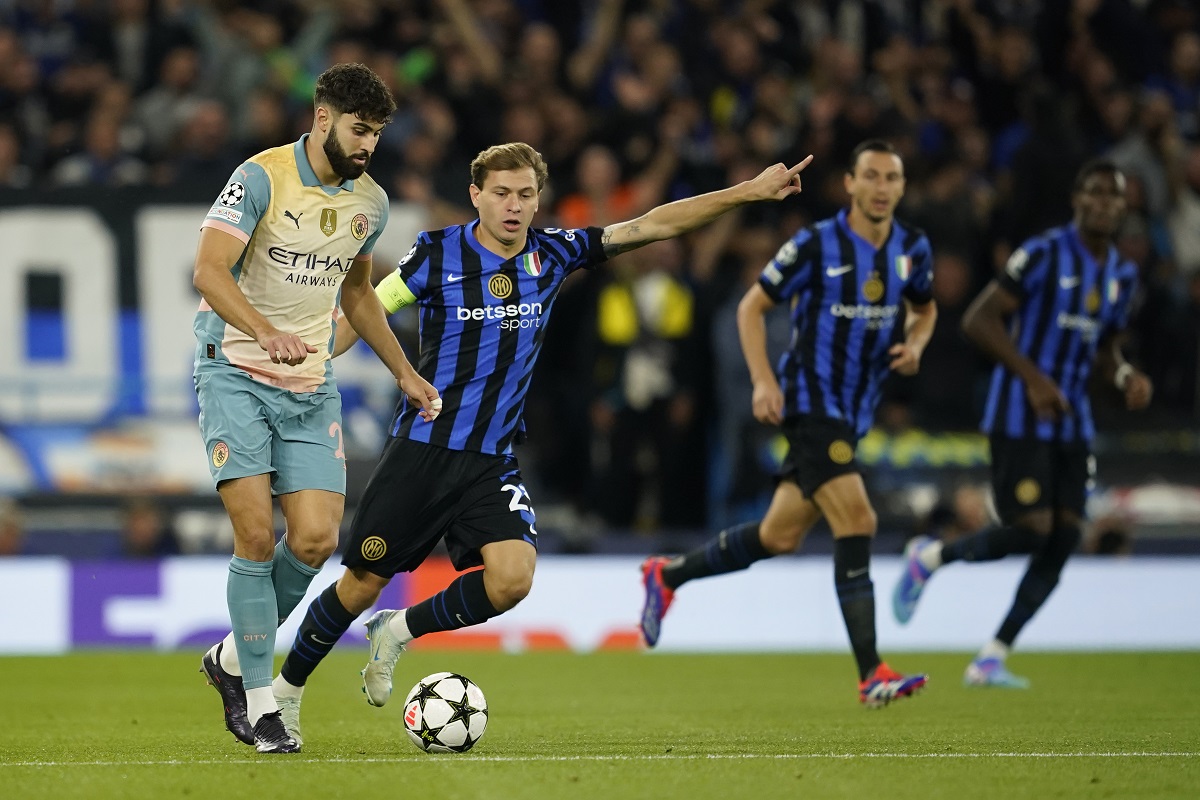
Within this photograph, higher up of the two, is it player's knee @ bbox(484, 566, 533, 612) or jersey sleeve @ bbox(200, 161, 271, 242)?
jersey sleeve @ bbox(200, 161, 271, 242)

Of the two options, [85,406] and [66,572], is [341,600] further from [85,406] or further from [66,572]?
[85,406]

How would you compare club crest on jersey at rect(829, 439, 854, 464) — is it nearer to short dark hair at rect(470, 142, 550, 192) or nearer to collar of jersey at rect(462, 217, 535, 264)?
collar of jersey at rect(462, 217, 535, 264)

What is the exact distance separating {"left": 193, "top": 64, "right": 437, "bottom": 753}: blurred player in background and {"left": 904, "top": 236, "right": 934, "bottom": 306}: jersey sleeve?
308 cm

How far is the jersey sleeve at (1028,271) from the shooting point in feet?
31.7

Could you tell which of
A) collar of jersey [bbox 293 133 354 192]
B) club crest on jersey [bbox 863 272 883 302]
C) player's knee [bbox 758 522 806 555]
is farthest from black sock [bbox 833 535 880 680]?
collar of jersey [bbox 293 133 354 192]

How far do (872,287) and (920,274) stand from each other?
0.31 meters

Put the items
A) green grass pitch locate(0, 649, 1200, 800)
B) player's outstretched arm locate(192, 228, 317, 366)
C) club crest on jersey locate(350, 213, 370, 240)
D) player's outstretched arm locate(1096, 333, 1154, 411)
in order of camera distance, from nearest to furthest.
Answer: green grass pitch locate(0, 649, 1200, 800) → player's outstretched arm locate(192, 228, 317, 366) → club crest on jersey locate(350, 213, 370, 240) → player's outstretched arm locate(1096, 333, 1154, 411)

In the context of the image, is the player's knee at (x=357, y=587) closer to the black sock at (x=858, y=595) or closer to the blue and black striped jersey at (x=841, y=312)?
the black sock at (x=858, y=595)

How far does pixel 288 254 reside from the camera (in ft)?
21.0

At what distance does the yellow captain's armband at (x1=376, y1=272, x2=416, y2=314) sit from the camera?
7.02m

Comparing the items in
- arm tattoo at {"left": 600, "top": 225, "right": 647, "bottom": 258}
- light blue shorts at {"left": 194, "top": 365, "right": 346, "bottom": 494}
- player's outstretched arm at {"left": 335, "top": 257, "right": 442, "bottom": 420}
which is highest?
arm tattoo at {"left": 600, "top": 225, "right": 647, "bottom": 258}

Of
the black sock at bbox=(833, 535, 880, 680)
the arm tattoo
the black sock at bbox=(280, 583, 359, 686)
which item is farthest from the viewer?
the black sock at bbox=(833, 535, 880, 680)

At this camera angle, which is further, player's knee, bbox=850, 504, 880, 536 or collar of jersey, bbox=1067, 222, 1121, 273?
collar of jersey, bbox=1067, 222, 1121, 273

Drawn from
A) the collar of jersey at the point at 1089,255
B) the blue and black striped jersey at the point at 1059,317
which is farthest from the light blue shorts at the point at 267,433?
the collar of jersey at the point at 1089,255
